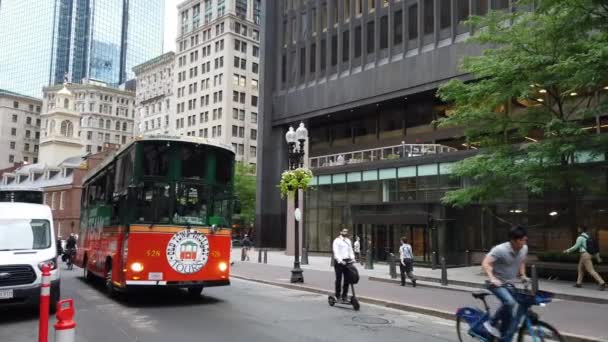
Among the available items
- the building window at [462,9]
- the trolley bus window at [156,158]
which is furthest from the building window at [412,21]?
the trolley bus window at [156,158]

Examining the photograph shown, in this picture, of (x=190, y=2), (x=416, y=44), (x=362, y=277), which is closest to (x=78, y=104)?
(x=190, y=2)

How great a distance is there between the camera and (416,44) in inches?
1519

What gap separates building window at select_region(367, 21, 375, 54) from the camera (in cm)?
4222

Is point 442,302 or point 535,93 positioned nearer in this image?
point 442,302

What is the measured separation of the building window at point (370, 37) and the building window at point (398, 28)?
2337 millimetres

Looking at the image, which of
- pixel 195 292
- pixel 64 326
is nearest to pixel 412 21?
pixel 195 292

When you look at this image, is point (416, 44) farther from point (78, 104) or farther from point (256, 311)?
point (78, 104)

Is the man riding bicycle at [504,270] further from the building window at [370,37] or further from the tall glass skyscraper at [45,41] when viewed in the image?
the tall glass skyscraper at [45,41]

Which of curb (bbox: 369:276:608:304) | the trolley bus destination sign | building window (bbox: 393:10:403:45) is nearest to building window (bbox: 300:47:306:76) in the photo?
building window (bbox: 393:10:403:45)

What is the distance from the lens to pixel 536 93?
63.5ft

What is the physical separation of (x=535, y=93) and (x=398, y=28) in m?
22.6

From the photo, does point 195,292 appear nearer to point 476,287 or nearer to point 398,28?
point 476,287

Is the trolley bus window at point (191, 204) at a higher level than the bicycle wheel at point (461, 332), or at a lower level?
higher

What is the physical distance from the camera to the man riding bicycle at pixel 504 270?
23.5 ft
